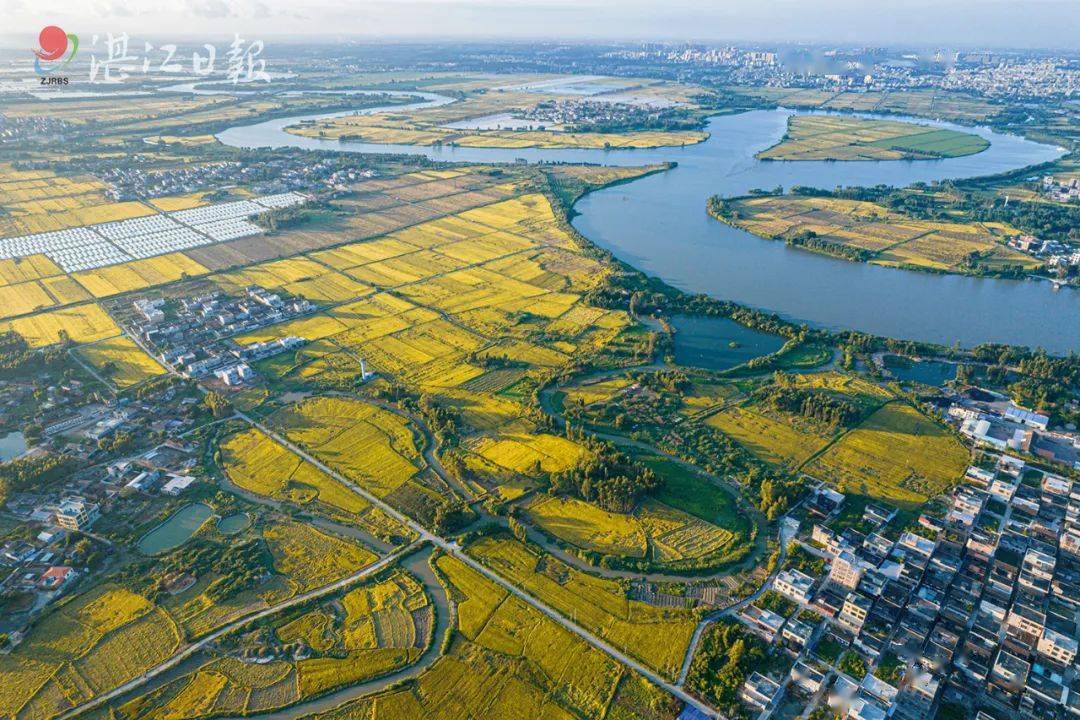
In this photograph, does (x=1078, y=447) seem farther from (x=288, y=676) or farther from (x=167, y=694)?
(x=167, y=694)

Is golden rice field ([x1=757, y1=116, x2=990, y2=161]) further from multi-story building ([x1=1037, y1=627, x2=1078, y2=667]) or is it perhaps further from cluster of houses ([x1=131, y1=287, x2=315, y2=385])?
multi-story building ([x1=1037, y1=627, x2=1078, y2=667])

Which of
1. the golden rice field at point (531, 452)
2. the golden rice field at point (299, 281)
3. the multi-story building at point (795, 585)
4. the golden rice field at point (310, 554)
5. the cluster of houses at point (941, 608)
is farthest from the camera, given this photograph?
the golden rice field at point (299, 281)

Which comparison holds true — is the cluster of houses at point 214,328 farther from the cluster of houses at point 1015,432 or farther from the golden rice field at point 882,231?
the golden rice field at point 882,231

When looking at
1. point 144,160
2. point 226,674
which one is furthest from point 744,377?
point 144,160

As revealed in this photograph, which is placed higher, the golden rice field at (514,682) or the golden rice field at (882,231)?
the golden rice field at (882,231)

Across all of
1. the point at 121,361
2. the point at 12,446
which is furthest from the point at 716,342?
the point at 12,446

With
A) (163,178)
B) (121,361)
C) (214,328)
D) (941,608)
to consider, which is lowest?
(941,608)

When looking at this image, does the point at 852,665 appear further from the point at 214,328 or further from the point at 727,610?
the point at 214,328

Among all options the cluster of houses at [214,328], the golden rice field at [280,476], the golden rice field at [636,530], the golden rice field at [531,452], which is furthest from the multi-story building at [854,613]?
the cluster of houses at [214,328]
